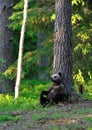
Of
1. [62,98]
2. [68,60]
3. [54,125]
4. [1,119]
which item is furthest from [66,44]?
[54,125]

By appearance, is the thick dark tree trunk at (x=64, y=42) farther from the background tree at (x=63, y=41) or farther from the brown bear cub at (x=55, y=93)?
the brown bear cub at (x=55, y=93)

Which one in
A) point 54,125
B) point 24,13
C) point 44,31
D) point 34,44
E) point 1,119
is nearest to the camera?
point 54,125

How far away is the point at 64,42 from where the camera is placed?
1493 cm

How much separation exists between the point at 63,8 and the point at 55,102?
288cm

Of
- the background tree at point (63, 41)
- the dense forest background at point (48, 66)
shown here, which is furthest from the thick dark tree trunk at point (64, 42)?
the dense forest background at point (48, 66)

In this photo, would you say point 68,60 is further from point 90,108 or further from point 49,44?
point 49,44

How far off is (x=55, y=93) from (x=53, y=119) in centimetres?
283

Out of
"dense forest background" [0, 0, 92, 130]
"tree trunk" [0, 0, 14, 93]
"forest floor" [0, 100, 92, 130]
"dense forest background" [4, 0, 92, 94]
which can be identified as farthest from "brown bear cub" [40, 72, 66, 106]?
"tree trunk" [0, 0, 14, 93]

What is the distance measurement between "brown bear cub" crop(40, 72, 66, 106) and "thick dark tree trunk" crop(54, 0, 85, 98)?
1.78 ft

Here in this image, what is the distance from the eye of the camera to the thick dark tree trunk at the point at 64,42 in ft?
49.0

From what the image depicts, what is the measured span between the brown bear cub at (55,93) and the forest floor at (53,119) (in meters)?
0.52

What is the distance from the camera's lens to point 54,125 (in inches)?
422

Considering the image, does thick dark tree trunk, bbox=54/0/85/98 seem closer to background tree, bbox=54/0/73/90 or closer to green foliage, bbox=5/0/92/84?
background tree, bbox=54/0/73/90

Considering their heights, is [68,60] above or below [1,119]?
above
